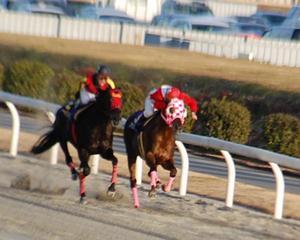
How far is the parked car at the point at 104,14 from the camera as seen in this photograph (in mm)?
55094

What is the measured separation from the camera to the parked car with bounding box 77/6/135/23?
181ft

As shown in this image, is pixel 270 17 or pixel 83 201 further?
pixel 270 17

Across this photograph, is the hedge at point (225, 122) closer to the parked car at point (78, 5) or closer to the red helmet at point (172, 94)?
the red helmet at point (172, 94)

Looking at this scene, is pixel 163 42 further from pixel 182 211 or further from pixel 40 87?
pixel 182 211

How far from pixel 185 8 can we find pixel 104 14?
467 centimetres

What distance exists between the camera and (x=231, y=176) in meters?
14.7

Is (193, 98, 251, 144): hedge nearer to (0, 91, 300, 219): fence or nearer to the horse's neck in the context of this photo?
(0, 91, 300, 219): fence

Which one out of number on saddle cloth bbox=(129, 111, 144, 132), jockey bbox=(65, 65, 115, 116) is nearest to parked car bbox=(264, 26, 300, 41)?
jockey bbox=(65, 65, 115, 116)

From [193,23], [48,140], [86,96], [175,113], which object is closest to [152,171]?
[175,113]

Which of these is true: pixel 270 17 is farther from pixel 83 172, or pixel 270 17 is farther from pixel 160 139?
pixel 160 139

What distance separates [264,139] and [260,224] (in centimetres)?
1310

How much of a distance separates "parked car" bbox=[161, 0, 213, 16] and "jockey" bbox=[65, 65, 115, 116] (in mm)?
42386

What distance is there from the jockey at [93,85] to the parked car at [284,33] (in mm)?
33474

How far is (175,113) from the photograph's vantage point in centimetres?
1328
